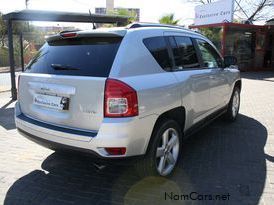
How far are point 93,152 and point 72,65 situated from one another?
0.96 meters

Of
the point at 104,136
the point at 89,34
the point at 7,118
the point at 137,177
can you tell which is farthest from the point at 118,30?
the point at 7,118

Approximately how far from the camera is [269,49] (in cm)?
2033

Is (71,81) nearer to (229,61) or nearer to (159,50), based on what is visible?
(159,50)

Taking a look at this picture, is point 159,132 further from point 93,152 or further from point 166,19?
point 166,19

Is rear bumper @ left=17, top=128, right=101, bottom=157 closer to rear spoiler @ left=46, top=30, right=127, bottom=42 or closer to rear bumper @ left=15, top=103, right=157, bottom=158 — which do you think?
rear bumper @ left=15, top=103, right=157, bottom=158

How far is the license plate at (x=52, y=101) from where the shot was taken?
3.35 meters

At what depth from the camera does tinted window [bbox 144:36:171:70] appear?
12.1 ft

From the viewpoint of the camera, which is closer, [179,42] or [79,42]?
[79,42]

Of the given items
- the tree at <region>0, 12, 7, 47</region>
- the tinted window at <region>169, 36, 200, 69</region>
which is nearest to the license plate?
the tinted window at <region>169, 36, 200, 69</region>

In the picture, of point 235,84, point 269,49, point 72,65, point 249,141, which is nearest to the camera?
point 72,65

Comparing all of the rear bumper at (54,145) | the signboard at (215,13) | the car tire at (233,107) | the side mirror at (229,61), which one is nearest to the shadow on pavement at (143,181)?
the rear bumper at (54,145)

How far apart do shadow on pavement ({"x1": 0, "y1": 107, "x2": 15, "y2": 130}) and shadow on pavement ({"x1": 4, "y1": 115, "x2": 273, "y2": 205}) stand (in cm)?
210

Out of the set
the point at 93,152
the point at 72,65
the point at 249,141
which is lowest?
the point at 249,141

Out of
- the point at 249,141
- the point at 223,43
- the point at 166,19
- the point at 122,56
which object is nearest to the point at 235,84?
the point at 249,141
